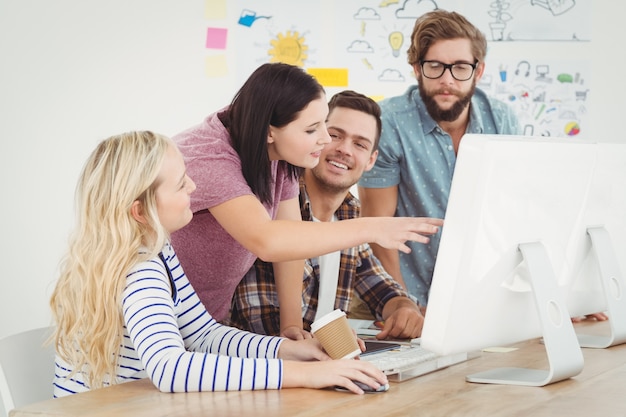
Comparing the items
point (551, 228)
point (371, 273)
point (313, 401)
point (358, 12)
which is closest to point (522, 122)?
point (358, 12)

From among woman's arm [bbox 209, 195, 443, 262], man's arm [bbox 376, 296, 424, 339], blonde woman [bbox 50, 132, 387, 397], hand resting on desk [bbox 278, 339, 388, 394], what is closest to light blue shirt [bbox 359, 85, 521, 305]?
man's arm [bbox 376, 296, 424, 339]

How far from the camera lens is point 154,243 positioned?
55.0 inches

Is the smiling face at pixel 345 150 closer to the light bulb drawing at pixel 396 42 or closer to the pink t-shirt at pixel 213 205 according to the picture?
the pink t-shirt at pixel 213 205

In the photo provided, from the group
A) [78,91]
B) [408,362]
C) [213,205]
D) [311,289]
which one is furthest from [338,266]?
[78,91]

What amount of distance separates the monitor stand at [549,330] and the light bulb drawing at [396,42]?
8.70 ft

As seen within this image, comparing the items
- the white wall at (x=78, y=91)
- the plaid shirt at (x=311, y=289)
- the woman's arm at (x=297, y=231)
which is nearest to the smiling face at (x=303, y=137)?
the woman's arm at (x=297, y=231)

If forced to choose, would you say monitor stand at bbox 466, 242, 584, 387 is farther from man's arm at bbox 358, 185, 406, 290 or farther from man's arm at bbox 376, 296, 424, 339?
man's arm at bbox 358, 185, 406, 290

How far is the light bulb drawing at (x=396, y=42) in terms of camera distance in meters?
3.83

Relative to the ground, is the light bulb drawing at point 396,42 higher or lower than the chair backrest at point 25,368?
higher

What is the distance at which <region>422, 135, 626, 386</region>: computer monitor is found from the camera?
1166 millimetres

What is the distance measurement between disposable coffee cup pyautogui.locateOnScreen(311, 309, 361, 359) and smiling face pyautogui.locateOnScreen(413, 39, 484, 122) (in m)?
1.28

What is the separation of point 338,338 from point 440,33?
1.39 m

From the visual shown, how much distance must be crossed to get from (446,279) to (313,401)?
0.80 feet

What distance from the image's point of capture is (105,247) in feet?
4.42
